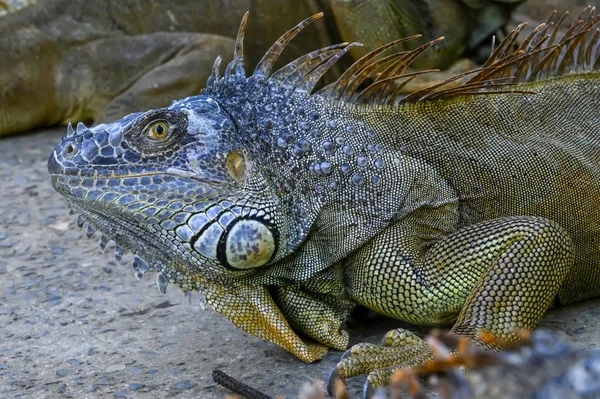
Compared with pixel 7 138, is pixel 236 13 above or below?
above

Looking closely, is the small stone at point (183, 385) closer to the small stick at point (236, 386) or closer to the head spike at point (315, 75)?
the small stick at point (236, 386)

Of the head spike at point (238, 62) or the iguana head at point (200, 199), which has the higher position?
the head spike at point (238, 62)

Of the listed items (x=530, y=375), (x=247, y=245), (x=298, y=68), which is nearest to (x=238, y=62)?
(x=298, y=68)

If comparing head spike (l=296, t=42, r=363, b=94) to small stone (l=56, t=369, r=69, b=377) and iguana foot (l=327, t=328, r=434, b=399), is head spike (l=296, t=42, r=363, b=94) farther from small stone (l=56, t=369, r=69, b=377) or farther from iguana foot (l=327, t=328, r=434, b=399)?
small stone (l=56, t=369, r=69, b=377)

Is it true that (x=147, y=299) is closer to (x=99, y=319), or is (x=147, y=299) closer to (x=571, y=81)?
(x=99, y=319)

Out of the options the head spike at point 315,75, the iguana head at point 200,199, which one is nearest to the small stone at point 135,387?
the iguana head at point 200,199

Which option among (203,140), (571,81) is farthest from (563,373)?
(571,81)

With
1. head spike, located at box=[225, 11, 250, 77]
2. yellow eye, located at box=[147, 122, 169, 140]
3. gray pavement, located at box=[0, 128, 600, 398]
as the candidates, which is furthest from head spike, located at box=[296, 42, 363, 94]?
gray pavement, located at box=[0, 128, 600, 398]
